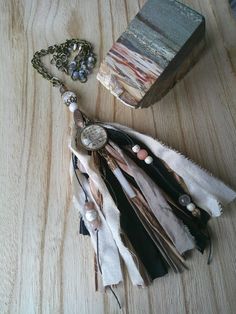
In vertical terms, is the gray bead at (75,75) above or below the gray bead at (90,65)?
below

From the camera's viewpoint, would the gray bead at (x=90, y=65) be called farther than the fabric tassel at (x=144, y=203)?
Yes

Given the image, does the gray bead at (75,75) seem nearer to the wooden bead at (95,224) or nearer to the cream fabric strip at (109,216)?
the cream fabric strip at (109,216)

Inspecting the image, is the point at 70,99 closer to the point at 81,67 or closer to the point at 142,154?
the point at 81,67

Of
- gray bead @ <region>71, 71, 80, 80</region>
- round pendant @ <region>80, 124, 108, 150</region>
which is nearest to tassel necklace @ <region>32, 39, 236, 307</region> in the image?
round pendant @ <region>80, 124, 108, 150</region>

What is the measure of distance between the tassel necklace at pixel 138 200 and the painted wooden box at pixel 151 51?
79 millimetres

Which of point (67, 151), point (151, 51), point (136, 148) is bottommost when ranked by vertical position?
point (67, 151)

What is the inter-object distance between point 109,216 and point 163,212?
0.30 ft

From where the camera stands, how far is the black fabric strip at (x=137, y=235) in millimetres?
594

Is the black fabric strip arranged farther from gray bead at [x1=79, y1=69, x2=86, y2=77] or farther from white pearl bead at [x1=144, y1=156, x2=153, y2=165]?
gray bead at [x1=79, y1=69, x2=86, y2=77]

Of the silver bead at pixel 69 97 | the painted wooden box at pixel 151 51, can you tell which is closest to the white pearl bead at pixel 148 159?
the painted wooden box at pixel 151 51

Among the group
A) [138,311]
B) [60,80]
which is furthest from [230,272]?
[60,80]

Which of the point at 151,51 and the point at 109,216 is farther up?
the point at 151,51

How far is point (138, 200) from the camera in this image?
24.6 inches

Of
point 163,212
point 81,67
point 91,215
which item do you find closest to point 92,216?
point 91,215
